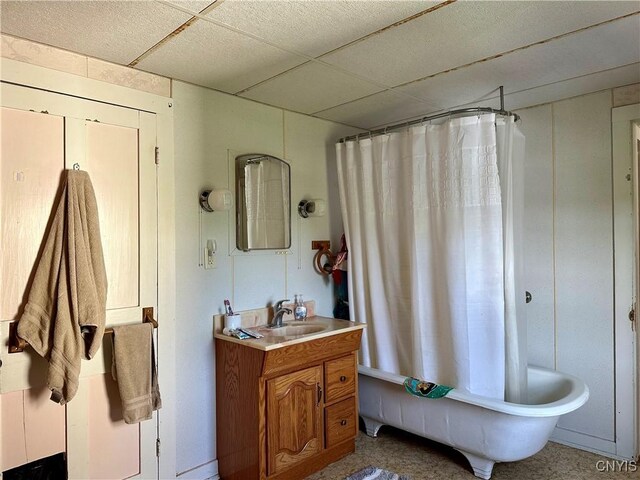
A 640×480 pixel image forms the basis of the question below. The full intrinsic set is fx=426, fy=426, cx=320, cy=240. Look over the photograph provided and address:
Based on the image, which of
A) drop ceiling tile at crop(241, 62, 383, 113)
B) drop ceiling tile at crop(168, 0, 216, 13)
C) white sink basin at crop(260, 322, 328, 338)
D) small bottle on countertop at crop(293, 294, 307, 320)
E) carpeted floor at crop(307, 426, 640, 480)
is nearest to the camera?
drop ceiling tile at crop(168, 0, 216, 13)

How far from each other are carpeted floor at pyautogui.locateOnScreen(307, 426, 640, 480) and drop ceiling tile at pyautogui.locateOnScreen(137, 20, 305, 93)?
2.33m

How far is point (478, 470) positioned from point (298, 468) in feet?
3.38

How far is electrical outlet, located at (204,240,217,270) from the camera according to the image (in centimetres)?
250

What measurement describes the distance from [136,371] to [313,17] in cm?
183

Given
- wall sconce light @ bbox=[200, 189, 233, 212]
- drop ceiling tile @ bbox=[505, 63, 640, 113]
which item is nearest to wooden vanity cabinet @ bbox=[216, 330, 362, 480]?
wall sconce light @ bbox=[200, 189, 233, 212]

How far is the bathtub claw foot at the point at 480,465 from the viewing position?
2.40 metres

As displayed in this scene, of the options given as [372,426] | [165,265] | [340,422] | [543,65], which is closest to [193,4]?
[165,265]

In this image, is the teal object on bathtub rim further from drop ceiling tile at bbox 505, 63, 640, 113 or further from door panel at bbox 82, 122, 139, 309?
drop ceiling tile at bbox 505, 63, 640, 113

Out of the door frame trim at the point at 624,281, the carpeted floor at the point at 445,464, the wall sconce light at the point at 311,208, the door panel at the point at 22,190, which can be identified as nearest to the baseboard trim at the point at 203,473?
the carpeted floor at the point at 445,464

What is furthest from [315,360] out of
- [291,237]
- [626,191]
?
[626,191]

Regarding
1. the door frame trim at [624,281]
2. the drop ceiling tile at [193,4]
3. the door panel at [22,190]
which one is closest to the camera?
the drop ceiling tile at [193,4]

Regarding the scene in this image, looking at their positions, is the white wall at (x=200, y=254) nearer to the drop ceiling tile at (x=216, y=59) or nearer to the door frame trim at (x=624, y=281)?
the drop ceiling tile at (x=216, y=59)

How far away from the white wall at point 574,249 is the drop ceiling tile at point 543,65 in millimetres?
464

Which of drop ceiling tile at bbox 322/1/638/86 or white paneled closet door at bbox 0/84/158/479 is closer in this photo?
drop ceiling tile at bbox 322/1/638/86
